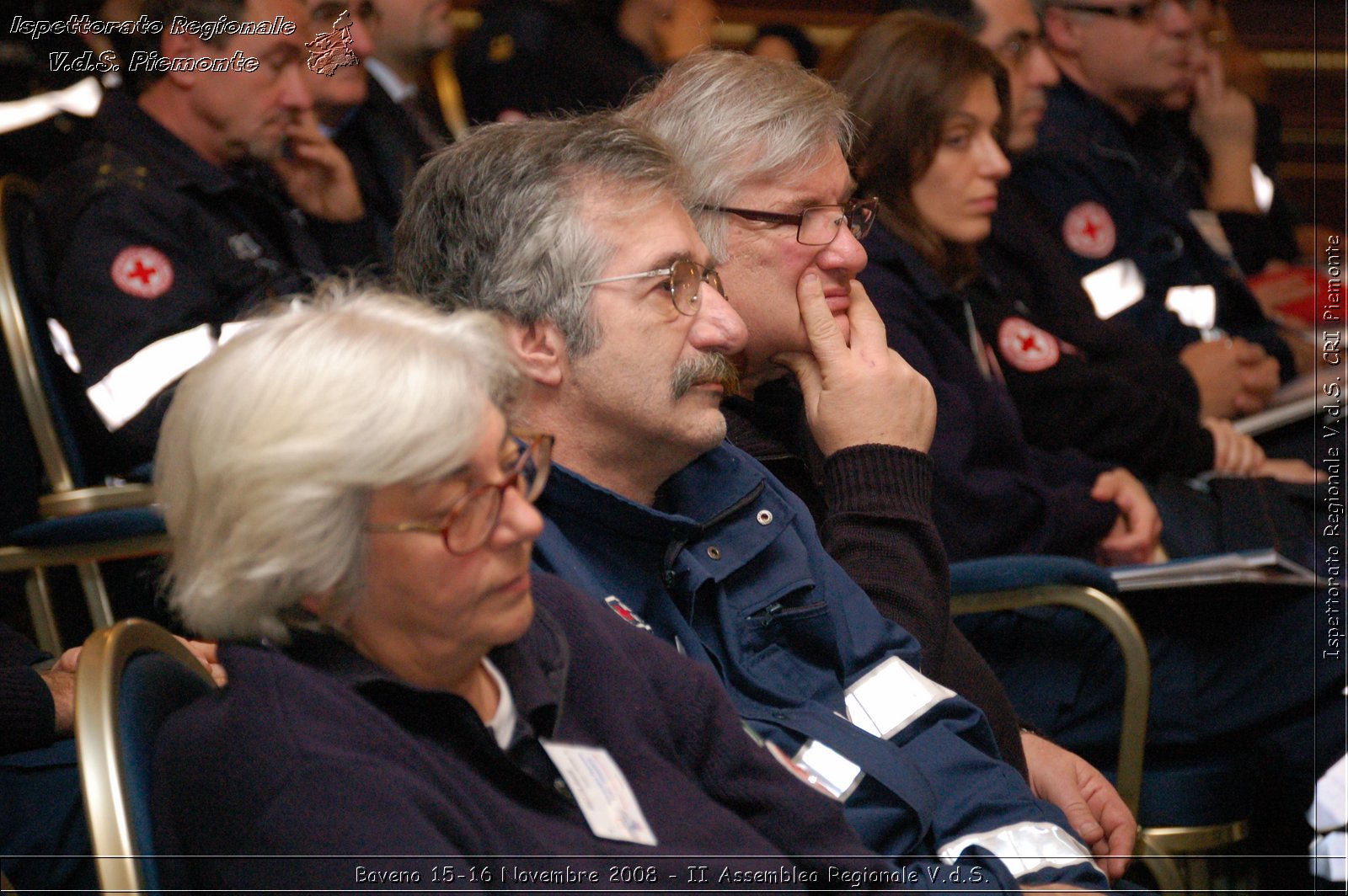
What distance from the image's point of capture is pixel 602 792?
3.97 feet

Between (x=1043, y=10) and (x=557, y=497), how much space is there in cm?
318

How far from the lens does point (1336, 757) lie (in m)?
2.47

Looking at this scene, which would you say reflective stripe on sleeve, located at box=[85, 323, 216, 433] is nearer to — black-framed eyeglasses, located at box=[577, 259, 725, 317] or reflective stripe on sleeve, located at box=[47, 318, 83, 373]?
reflective stripe on sleeve, located at box=[47, 318, 83, 373]

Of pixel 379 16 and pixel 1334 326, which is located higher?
pixel 379 16

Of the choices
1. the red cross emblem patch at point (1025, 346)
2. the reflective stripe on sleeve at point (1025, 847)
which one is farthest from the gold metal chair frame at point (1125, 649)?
the red cross emblem patch at point (1025, 346)

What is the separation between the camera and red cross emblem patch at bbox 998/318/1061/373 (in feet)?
9.31

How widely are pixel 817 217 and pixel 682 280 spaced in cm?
42

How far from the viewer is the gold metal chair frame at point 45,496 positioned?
215cm

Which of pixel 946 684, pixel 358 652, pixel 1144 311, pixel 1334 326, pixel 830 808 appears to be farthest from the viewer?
pixel 1334 326

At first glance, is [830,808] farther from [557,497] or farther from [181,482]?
[181,482]

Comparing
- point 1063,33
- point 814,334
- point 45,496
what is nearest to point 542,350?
point 814,334

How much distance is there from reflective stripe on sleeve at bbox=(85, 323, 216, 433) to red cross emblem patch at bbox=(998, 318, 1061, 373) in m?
1.51

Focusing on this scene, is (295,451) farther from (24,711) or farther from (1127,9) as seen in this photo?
(1127,9)

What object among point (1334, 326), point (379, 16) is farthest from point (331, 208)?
point (1334, 326)
